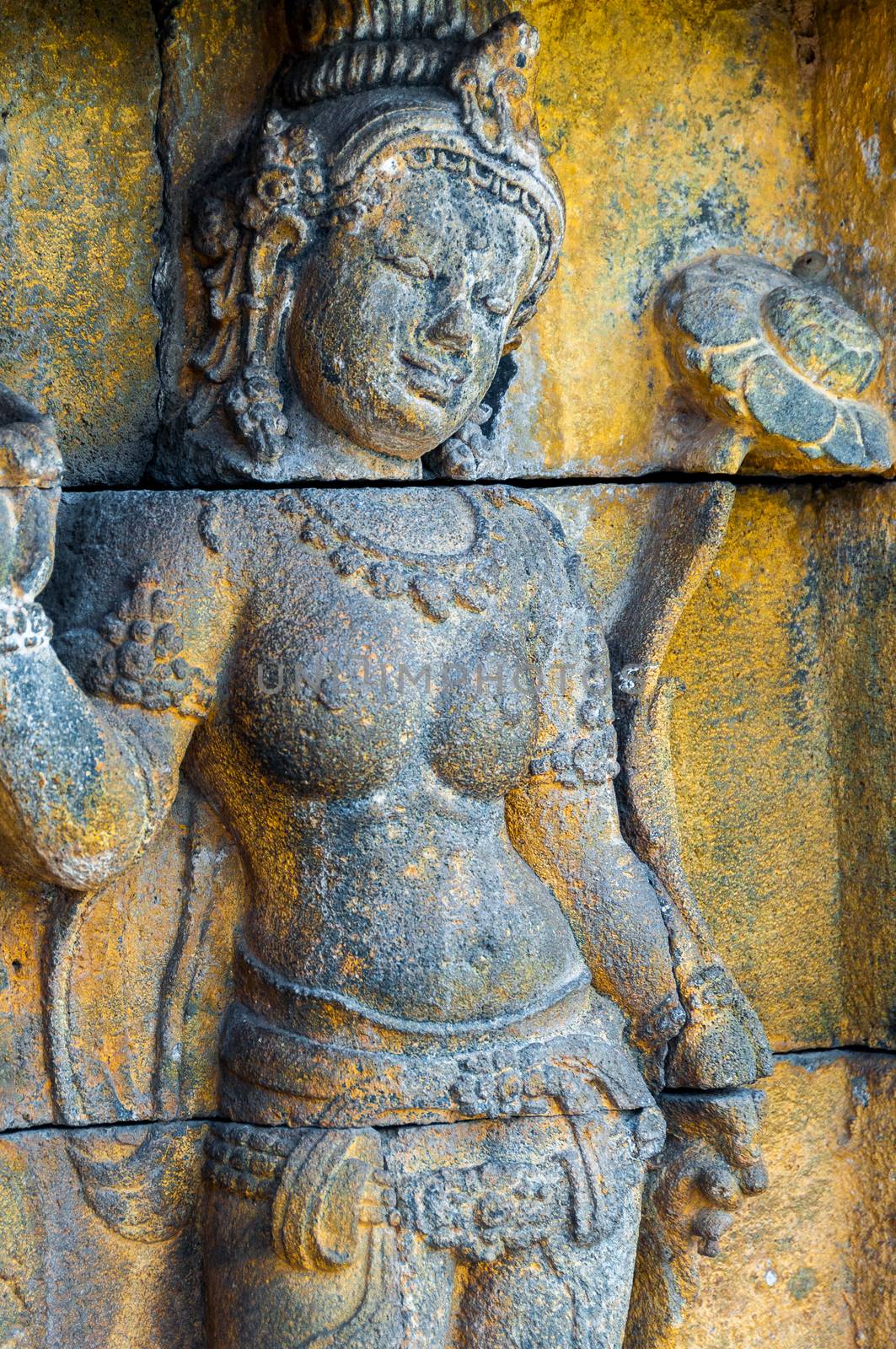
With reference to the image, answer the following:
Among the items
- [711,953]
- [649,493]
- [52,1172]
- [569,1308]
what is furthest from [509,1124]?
[649,493]

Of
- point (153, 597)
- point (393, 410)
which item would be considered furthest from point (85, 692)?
point (393, 410)

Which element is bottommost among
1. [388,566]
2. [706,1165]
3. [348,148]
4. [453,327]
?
[706,1165]

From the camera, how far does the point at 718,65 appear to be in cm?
351

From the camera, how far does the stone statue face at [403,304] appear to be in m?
2.90

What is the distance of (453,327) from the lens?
2902 mm

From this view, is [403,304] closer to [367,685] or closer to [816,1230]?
[367,685]

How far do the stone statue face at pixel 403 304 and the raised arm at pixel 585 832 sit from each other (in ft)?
1.33

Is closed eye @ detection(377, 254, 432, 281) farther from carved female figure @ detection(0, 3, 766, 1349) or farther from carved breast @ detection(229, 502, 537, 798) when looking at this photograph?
carved breast @ detection(229, 502, 537, 798)

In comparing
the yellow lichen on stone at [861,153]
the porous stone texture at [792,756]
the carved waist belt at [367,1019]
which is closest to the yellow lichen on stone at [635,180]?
the yellow lichen on stone at [861,153]

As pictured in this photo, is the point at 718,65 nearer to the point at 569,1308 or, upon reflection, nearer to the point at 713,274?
the point at 713,274

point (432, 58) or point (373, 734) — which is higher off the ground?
point (432, 58)

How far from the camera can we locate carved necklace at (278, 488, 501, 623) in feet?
9.58

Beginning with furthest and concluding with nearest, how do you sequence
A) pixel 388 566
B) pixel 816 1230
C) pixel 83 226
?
pixel 816 1230
pixel 83 226
pixel 388 566

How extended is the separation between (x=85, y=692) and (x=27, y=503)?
0.40 m
